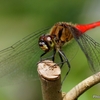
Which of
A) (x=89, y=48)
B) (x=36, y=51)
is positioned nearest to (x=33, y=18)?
(x=36, y=51)

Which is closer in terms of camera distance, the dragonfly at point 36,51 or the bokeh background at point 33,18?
the dragonfly at point 36,51

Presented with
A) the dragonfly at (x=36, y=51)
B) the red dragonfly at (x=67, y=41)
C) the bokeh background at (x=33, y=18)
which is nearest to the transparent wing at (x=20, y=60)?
the dragonfly at (x=36, y=51)

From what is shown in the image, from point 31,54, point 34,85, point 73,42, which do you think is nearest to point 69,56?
point 73,42

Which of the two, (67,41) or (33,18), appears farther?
(33,18)

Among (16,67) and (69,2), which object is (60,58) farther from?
(69,2)

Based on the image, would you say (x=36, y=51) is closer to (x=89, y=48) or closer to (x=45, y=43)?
(x=45, y=43)

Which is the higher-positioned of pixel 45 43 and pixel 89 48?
pixel 45 43

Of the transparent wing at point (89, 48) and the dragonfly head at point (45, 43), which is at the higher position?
the dragonfly head at point (45, 43)

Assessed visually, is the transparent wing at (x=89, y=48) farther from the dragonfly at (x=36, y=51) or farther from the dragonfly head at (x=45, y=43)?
the dragonfly head at (x=45, y=43)
